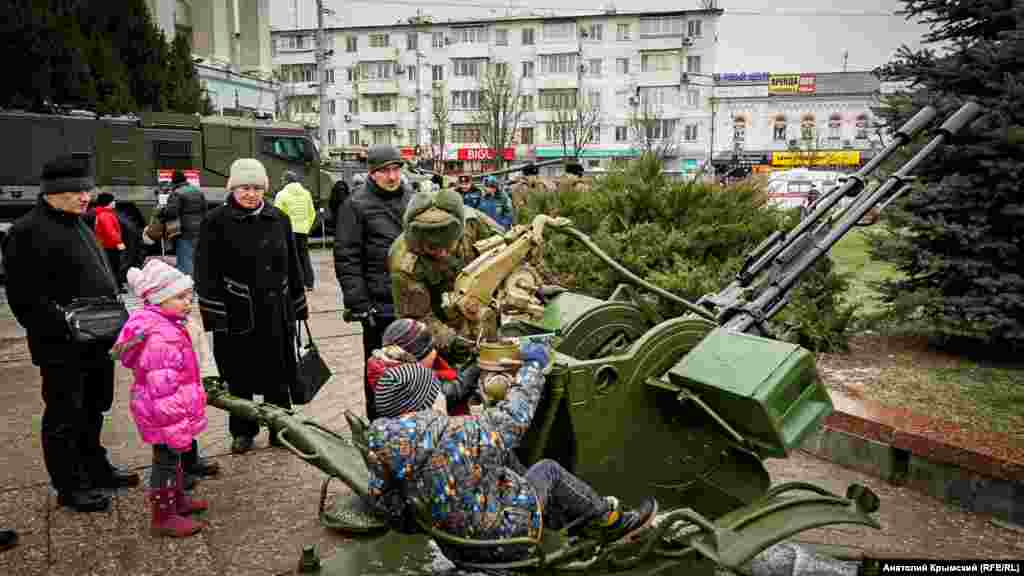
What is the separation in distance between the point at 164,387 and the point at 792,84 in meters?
60.7

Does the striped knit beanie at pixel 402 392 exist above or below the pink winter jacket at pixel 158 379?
above

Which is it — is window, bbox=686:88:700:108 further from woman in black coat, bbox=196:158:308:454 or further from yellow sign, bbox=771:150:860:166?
woman in black coat, bbox=196:158:308:454

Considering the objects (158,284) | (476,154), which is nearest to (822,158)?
(476,154)

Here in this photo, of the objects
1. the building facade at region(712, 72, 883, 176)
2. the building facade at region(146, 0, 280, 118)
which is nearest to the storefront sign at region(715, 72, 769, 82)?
the building facade at region(712, 72, 883, 176)

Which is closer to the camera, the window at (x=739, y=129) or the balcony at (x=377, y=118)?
the window at (x=739, y=129)

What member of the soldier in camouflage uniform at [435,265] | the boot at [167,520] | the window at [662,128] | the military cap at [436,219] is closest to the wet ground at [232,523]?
the boot at [167,520]

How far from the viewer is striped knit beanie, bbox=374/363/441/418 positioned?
2.66 meters

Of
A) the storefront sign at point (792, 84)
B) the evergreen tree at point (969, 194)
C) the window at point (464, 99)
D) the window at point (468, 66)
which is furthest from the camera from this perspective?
the window at point (468, 66)

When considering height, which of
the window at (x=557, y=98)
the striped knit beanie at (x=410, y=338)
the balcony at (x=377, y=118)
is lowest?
the striped knit beanie at (x=410, y=338)

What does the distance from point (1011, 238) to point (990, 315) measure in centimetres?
67

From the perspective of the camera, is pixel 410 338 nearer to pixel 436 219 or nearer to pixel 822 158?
pixel 436 219

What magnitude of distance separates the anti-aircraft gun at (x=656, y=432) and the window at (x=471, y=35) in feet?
188

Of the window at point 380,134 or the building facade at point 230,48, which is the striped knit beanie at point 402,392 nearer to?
the building facade at point 230,48

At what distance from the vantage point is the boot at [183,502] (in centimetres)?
401
